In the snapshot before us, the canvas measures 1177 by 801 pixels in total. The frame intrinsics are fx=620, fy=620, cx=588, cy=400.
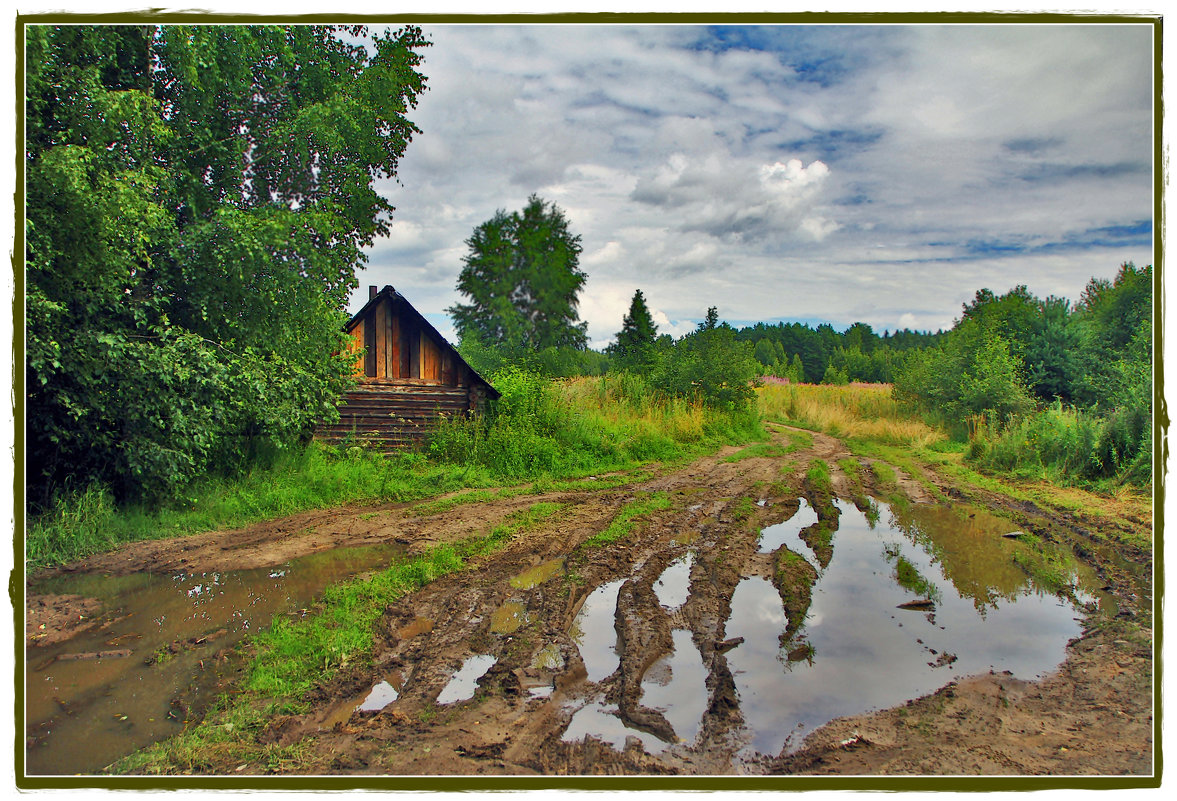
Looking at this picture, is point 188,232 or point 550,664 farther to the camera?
point 188,232

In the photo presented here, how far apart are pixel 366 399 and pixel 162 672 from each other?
8.02m

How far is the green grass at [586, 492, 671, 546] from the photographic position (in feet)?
21.8

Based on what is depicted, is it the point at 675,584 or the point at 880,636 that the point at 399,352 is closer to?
the point at 675,584

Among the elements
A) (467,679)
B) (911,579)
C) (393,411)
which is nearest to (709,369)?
(393,411)

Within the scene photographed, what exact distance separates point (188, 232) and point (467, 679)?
245 inches

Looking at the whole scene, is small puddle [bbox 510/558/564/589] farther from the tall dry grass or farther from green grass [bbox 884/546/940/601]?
the tall dry grass

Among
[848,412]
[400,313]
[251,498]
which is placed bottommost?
[251,498]

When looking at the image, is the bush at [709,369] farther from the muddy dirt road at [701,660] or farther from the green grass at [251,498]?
the muddy dirt road at [701,660]

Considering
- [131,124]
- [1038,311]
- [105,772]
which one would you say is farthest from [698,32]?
[1038,311]

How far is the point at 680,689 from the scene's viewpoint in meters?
3.49

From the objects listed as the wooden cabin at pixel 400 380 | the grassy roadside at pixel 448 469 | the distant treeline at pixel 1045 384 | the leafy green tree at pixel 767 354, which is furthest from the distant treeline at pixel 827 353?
the wooden cabin at pixel 400 380

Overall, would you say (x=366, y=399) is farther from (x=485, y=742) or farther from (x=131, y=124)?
(x=485, y=742)

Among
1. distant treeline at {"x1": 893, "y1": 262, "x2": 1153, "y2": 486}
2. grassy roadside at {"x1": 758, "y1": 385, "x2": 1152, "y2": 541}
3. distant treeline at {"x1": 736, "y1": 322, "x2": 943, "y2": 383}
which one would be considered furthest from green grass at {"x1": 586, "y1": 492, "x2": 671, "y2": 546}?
distant treeline at {"x1": 736, "y1": 322, "x2": 943, "y2": 383}

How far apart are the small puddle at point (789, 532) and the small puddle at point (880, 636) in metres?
0.56
